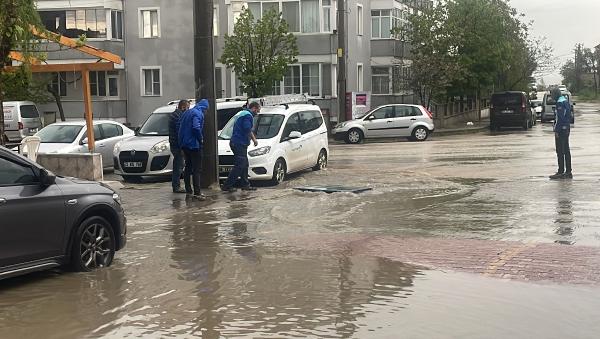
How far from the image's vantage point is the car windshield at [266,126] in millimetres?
16016

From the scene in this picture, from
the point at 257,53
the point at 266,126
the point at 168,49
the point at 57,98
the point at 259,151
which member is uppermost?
the point at 168,49

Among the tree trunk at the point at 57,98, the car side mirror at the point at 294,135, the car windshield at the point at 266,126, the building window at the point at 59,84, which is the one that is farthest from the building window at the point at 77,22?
the car side mirror at the point at 294,135

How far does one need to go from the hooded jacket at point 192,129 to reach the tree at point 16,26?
2.94m

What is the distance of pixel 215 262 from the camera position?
8172 millimetres

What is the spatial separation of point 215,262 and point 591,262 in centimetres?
404

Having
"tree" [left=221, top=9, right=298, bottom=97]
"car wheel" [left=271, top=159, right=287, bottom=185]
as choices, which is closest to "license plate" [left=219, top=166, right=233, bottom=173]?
"car wheel" [left=271, top=159, right=287, bottom=185]

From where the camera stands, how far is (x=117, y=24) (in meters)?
39.4

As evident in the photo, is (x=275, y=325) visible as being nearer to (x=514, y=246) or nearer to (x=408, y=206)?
(x=514, y=246)

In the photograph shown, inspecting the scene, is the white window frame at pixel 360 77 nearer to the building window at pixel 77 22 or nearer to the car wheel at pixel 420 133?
the car wheel at pixel 420 133

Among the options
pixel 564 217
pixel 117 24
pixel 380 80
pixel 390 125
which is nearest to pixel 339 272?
pixel 564 217

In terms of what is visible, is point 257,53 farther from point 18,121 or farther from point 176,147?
point 176,147

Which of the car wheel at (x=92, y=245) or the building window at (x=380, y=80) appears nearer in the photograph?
the car wheel at (x=92, y=245)

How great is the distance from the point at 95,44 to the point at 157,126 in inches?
901

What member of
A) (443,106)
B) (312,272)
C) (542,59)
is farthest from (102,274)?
(542,59)
